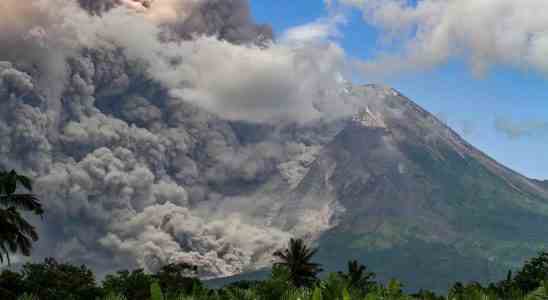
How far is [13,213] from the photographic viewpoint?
29906mm

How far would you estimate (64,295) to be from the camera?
63.0 metres

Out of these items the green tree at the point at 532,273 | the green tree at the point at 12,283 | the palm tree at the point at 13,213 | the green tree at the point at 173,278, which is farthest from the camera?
the green tree at the point at 532,273

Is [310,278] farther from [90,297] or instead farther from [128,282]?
[90,297]

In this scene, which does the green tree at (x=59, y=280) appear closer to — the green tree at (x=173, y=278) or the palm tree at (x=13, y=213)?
the green tree at (x=173, y=278)

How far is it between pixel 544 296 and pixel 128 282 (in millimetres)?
73900

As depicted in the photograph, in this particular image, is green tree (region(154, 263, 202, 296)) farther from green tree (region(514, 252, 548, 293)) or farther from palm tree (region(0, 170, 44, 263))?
palm tree (region(0, 170, 44, 263))

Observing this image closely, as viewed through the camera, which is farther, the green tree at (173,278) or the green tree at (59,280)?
the green tree at (173,278)


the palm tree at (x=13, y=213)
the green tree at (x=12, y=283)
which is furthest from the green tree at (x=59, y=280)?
the palm tree at (x=13, y=213)

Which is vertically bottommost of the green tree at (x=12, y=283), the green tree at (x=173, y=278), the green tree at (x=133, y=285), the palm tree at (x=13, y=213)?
the palm tree at (x=13, y=213)

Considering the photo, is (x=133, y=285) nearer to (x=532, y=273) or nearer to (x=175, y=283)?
(x=175, y=283)

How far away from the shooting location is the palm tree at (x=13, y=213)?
2944cm

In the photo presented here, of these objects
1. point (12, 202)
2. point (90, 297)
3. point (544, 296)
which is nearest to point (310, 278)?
point (90, 297)

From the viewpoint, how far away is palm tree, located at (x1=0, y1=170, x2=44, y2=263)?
29.4 metres

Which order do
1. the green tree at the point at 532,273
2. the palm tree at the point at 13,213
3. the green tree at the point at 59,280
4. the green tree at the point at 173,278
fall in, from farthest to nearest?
the green tree at the point at 532,273 < the green tree at the point at 173,278 < the green tree at the point at 59,280 < the palm tree at the point at 13,213
